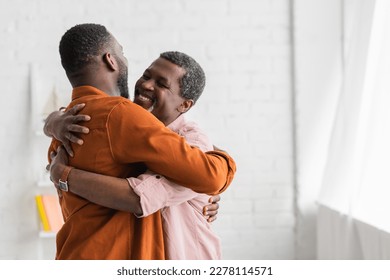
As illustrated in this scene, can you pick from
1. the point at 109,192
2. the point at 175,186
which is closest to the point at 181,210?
the point at 175,186

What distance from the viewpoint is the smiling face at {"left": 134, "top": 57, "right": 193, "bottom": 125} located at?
176cm

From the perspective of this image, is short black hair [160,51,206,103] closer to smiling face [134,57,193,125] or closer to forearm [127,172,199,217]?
smiling face [134,57,193,125]

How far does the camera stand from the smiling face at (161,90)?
69.4 inches

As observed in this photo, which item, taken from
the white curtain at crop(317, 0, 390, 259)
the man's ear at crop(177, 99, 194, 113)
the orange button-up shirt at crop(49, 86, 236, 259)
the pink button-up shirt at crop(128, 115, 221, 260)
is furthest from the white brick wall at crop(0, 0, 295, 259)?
the orange button-up shirt at crop(49, 86, 236, 259)

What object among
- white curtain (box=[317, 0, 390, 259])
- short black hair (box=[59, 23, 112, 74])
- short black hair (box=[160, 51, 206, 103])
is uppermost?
short black hair (box=[59, 23, 112, 74])

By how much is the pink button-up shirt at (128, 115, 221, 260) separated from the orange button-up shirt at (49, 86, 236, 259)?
0.04m

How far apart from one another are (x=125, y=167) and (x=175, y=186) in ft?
0.42

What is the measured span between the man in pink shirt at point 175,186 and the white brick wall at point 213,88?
7.30 ft

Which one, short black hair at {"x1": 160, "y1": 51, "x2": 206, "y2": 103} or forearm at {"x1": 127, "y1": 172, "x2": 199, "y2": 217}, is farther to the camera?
short black hair at {"x1": 160, "y1": 51, "x2": 206, "y2": 103}

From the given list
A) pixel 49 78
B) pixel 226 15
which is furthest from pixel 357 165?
pixel 49 78

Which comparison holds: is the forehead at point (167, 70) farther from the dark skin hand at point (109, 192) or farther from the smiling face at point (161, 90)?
the dark skin hand at point (109, 192)

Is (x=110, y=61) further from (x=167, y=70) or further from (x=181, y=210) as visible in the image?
(x=181, y=210)

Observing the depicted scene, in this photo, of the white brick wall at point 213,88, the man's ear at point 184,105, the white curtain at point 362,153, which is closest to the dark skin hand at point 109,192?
the man's ear at point 184,105

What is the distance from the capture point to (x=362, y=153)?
3.18 m
